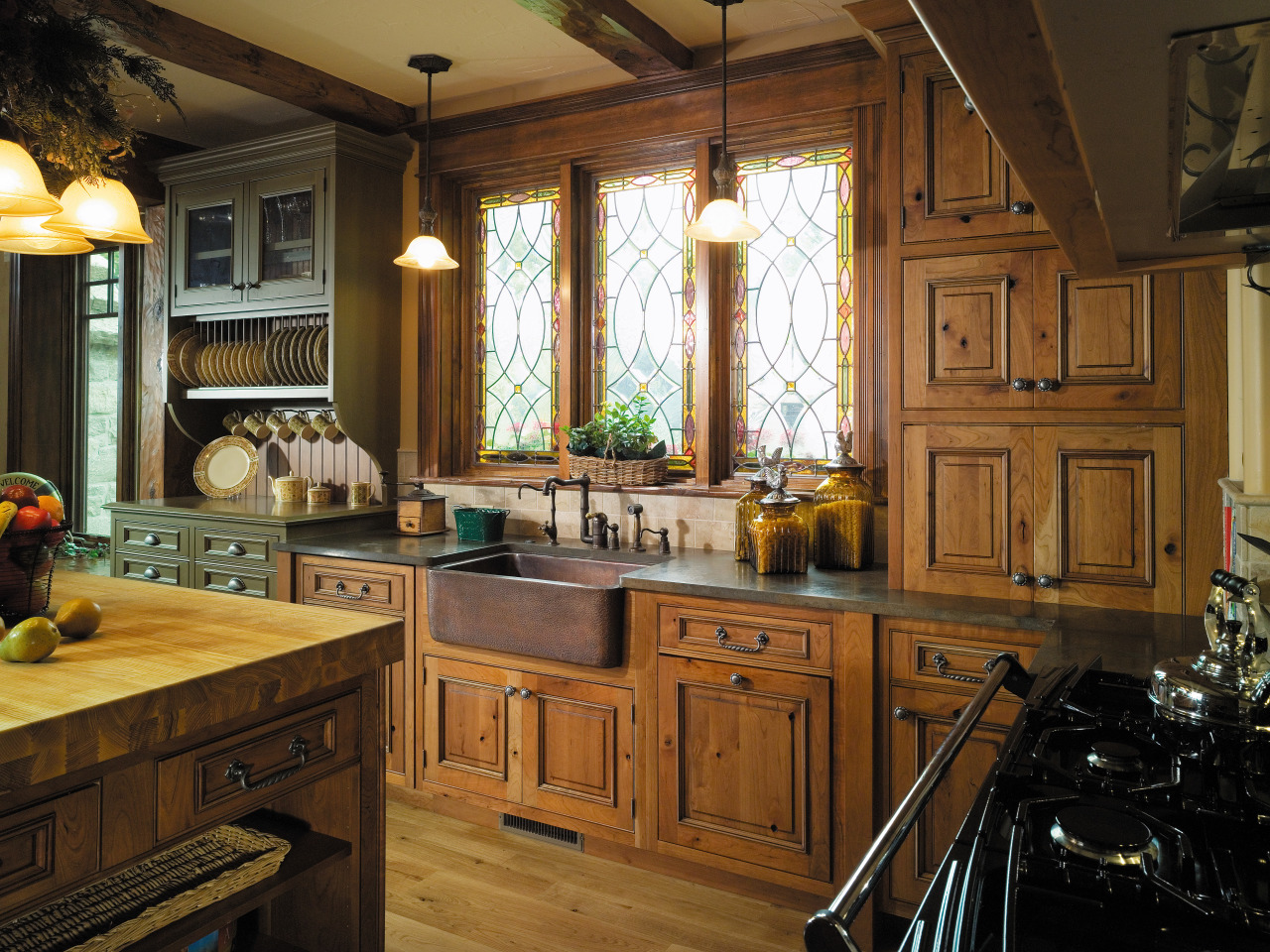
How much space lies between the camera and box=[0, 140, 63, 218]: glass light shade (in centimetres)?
163

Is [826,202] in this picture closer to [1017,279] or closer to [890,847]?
[1017,279]

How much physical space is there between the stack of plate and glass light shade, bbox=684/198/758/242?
1883 mm

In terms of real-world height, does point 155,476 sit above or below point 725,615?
above

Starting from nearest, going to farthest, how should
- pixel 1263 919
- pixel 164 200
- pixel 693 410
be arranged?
pixel 1263 919, pixel 693 410, pixel 164 200

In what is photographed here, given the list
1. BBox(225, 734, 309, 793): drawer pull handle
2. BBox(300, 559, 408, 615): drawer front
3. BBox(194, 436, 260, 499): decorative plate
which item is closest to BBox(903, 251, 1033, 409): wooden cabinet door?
BBox(225, 734, 309, 793): drawer pull handle

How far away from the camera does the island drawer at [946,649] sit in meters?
2.23

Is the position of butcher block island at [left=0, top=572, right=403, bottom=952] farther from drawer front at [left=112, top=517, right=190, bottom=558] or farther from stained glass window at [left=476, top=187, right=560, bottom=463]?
stained glass window at [left=476, top=187, right=560, bottom=463]

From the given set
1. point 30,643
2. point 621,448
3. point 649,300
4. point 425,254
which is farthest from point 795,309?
point 30,643

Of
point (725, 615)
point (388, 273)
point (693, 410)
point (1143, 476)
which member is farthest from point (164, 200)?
point (1143, 476)

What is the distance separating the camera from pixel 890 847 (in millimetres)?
862

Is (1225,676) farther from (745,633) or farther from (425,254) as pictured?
(425,254)

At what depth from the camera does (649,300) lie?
3.54 metres

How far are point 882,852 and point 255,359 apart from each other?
3.94 metres

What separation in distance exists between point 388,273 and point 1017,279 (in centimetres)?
266
